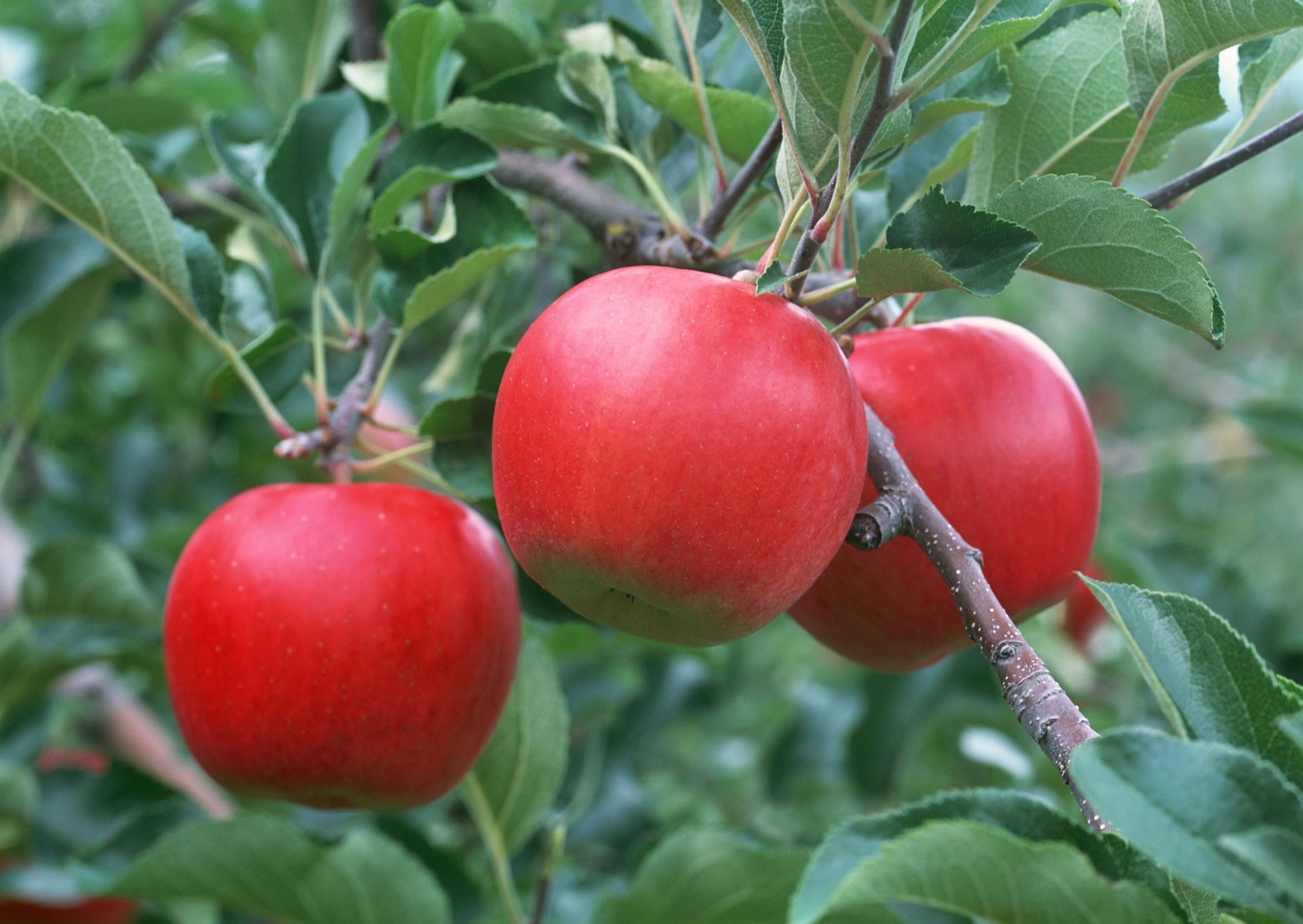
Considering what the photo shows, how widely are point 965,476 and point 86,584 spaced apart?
36.0 inches

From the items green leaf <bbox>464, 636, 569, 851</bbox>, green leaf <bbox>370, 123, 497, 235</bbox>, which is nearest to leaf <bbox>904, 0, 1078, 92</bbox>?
green leaf <bbox>370, 123, 497, 235</bbox>

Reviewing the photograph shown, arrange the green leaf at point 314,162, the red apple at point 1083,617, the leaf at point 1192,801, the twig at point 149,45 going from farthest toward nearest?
the red apple at point 1083,617, the twig at point 149,45, the green leaf at point 314,162, the leaf at point 1192,801

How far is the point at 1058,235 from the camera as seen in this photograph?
22.8 inches

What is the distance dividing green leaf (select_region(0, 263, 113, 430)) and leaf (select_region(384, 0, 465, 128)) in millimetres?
403

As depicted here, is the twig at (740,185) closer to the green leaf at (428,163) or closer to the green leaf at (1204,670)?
the green leaf at (428,163)

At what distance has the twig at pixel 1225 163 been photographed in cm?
64

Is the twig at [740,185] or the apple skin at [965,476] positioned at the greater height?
the twig at [740,185]

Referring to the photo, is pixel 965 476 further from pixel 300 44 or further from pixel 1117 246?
pixel 300 44

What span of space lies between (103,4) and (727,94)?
1881mm

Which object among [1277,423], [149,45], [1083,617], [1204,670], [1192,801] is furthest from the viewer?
[1083,617]

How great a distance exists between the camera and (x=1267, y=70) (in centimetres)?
75

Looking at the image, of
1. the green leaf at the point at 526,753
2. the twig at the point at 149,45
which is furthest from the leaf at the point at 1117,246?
the twig at the point at 149,45

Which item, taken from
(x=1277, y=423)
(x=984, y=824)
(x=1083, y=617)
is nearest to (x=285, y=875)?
(x=984, y=824)

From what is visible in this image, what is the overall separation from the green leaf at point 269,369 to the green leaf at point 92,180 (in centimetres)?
6
